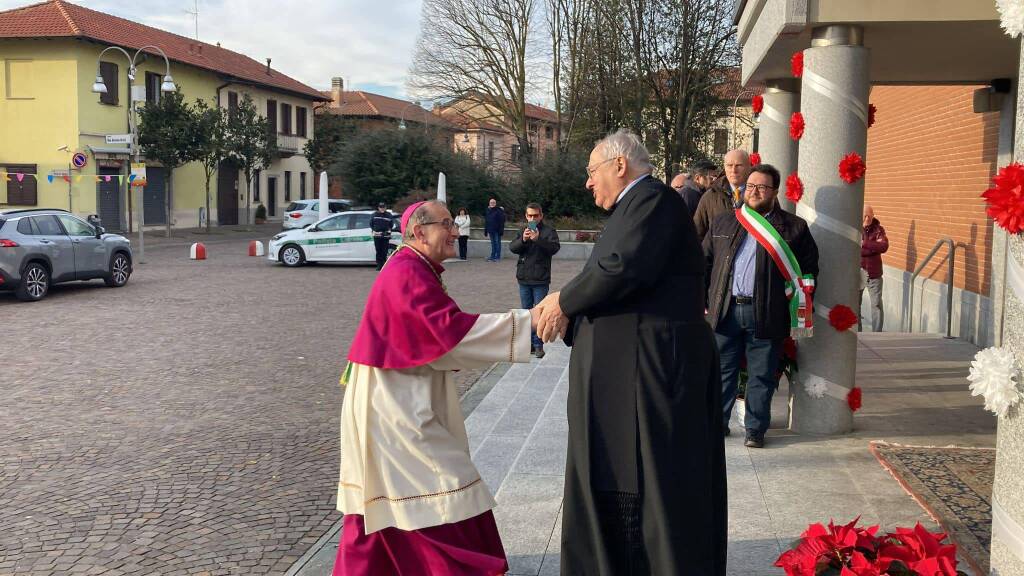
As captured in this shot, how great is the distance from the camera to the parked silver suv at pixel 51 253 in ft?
52.6

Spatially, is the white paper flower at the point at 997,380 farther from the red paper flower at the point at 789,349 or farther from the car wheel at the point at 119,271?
the car wheel at the point at 119,271

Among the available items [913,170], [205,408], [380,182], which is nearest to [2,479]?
[205,408]

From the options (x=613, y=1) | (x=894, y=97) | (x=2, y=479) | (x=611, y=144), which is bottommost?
(x=2, y=479)

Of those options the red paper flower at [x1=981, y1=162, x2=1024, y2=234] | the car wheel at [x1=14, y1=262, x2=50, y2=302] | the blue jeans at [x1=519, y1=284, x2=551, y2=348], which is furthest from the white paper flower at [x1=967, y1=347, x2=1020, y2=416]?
the car wheel at [x1=14, y1=262, x2=50, y2=302]

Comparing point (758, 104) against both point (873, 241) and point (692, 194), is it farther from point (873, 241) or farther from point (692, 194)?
point (873, 241)

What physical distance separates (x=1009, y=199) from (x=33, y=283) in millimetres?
16544

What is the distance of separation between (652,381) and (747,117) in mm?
38406

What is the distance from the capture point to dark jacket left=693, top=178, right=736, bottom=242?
7.86m

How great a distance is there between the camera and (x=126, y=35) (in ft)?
137

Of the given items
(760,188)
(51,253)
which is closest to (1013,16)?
(760,188)

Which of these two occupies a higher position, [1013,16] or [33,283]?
[1013,16]

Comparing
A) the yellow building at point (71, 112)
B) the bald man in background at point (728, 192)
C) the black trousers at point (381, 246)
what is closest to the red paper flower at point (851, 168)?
the bald man in background at point (728, 192)

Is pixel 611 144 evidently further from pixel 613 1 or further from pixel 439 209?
pixel 613 1

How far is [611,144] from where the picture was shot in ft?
12.8
